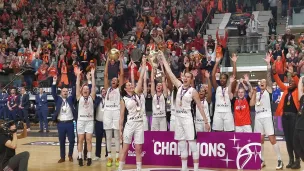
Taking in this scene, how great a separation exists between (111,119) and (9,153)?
10.6 feet

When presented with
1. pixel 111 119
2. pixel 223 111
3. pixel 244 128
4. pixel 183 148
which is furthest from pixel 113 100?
pixel 244 128

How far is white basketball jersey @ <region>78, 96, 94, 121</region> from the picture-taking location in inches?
478

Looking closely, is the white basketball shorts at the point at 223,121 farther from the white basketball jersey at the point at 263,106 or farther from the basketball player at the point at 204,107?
the white basketball jersey at the point at 263,106

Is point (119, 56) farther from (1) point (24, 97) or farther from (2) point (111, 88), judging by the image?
(1) point (24, 97)

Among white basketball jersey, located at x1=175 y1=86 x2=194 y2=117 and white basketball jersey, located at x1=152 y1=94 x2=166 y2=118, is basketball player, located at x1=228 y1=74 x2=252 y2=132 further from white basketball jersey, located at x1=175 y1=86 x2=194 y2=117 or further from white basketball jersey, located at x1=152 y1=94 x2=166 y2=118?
white basketball jersey, located at x1=152 y1=94 x2=166 y2=118

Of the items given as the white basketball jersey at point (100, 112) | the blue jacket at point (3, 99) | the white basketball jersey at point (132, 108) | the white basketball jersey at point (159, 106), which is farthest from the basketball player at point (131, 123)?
the blue jacket at point (3, 99)

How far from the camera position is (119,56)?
42.5ft

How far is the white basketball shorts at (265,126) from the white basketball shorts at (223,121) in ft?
1.87

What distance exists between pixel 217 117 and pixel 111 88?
2.44m

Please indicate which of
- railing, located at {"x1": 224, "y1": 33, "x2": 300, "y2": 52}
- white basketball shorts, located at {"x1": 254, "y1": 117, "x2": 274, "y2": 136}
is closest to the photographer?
white basketball shorts, located at {"x1": 254, "y1": 117, "x2": 274, "y2": 136}

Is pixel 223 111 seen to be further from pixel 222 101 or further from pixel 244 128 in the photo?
pixel 244 128

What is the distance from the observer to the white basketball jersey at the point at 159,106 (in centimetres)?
1225

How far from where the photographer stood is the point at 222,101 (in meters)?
11.7

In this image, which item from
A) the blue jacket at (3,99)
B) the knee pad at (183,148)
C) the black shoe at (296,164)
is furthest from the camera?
the blue jacket at (3,99)
